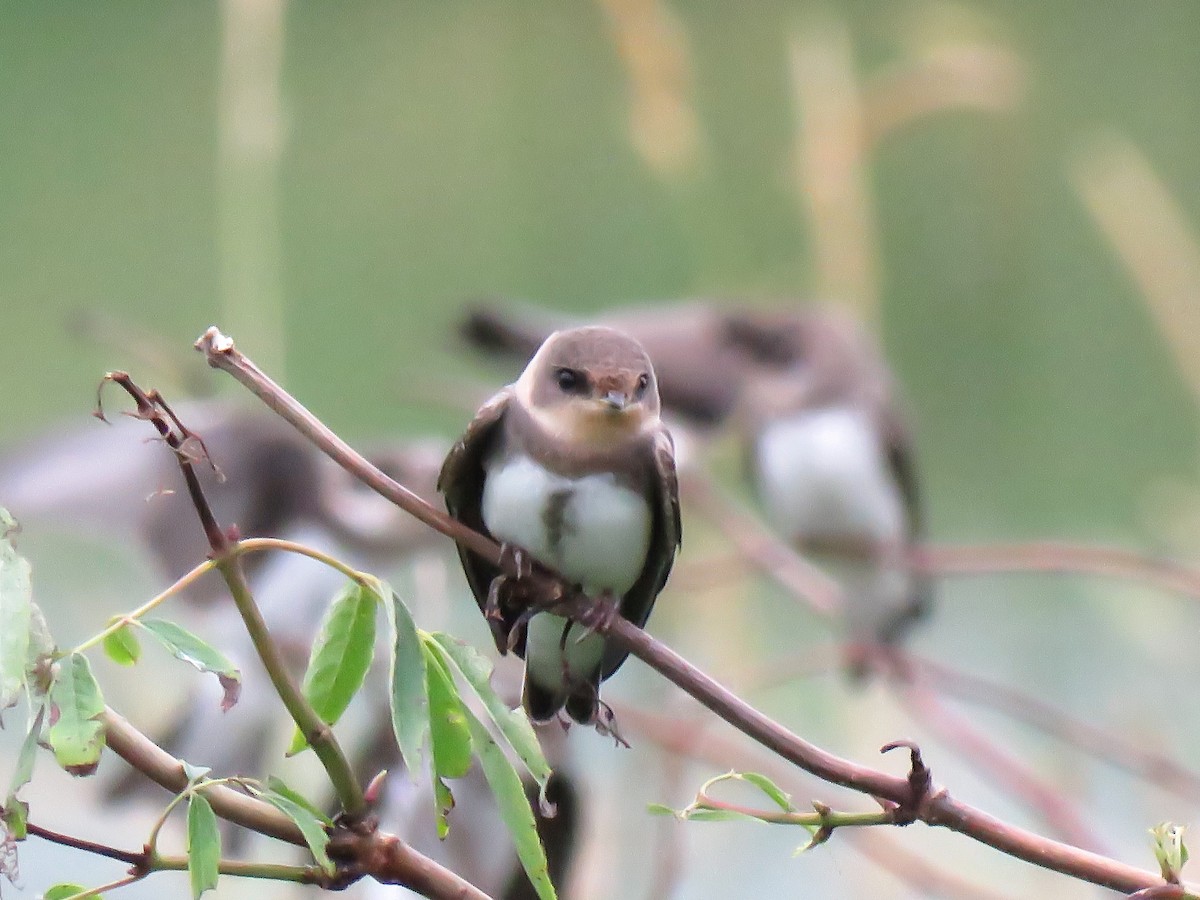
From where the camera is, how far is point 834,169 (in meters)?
1.42

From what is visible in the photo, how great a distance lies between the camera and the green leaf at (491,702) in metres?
0.28

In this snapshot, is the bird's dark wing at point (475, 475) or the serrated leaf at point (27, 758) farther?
the bird's dark wing at point (475, 475)

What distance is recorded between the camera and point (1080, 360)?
165 cm

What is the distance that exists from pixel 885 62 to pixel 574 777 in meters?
1.02

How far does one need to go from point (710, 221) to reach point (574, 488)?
3.76 ft

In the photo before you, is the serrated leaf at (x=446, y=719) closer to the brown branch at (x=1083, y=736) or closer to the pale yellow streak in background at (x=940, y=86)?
the brown branch at (x=1083, y=736)

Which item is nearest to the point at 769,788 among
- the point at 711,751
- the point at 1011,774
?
the point at 1011,774

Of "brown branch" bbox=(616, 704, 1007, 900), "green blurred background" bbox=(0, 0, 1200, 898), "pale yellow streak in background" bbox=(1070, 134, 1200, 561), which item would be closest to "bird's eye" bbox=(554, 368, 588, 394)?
"brown branch" bbox=(616, 704, 1007, 900)

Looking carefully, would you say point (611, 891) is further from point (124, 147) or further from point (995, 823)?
point (995, 823)

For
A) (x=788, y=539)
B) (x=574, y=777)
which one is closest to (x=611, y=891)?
(x=788, y=539)

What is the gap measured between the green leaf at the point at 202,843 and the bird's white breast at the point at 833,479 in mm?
1134

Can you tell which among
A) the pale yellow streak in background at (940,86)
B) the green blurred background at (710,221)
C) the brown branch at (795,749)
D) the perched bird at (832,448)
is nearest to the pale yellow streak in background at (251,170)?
the green blurred background at (710,221)

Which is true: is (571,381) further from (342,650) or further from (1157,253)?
(1157,253)

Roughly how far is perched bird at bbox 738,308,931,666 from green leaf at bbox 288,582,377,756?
3.60 ft
